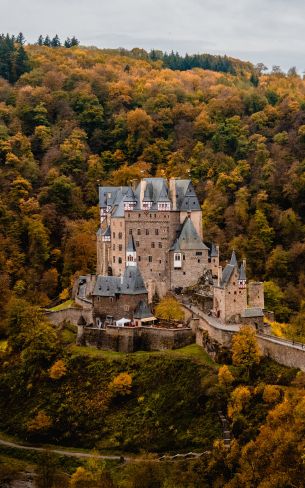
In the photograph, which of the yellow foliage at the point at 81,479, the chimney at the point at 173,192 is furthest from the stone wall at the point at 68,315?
the yellow foliage at the point at 81,479

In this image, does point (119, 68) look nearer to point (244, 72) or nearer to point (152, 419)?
point (244, 72)

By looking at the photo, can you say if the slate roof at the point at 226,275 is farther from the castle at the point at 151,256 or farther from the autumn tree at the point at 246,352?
the autumn tree at the point at 246,352

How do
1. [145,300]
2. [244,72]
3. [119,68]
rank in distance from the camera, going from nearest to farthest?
[145,300], [119,68], [244,72]

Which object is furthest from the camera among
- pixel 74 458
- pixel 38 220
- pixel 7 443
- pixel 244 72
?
pixel 244 72

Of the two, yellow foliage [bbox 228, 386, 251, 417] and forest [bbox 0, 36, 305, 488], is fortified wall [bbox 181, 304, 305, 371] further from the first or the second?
yellow foliage [bbox 228, 386, 251, 417]

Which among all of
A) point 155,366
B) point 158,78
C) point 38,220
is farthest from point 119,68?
point 155,366

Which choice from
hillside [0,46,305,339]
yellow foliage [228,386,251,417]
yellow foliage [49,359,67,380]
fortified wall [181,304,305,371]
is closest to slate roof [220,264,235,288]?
fortified wall [181,304,305,371]
